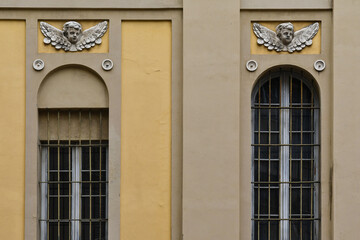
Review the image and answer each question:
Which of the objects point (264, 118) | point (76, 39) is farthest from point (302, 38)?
point (76, 39)

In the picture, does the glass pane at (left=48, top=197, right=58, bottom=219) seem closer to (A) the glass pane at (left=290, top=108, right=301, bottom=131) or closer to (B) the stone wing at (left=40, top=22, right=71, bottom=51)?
(B) the stone wing at (left=40, top=22, right=71, bottom=51)

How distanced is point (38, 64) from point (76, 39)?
0.85m

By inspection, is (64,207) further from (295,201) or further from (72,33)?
(295,201)

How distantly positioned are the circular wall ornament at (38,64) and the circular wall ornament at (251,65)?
3818mm

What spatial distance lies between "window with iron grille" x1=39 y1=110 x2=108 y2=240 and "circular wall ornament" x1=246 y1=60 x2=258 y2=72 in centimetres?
279

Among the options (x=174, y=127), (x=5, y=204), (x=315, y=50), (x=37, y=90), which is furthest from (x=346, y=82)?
(x=5, y=204)

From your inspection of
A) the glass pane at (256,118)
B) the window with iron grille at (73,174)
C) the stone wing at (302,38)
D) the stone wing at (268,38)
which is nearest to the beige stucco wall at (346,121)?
the stone wing at (302,38)

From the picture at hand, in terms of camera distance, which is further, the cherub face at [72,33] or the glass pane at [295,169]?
the glass pane at [295,169]

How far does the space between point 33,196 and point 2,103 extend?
182cm

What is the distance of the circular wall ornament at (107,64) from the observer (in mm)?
15531

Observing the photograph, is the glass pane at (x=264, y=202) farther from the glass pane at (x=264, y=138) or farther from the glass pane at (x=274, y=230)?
the glass pane at (x=264, y=138)

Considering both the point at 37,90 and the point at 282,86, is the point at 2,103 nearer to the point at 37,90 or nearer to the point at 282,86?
the point at 37,90

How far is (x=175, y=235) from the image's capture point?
50.3 feet

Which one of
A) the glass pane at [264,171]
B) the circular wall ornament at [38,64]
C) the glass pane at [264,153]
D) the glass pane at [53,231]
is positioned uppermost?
the circular wall ornament at [38,64]
